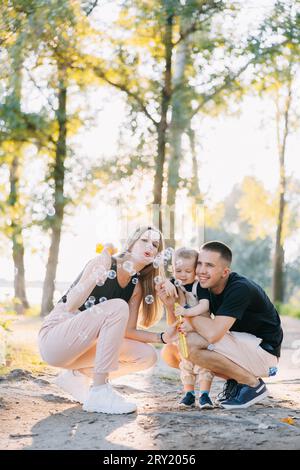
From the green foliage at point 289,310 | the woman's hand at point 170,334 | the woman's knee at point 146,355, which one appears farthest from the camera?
the green foliage at point 289,310

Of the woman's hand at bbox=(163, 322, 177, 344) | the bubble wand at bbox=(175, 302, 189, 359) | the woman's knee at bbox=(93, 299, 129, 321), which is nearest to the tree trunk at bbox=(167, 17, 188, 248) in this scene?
the woman's hand at bbox=(163, 322, 177, 344)

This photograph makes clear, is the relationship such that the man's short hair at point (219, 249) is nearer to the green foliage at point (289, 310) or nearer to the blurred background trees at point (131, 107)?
the blurred background trees at point (131, 107)

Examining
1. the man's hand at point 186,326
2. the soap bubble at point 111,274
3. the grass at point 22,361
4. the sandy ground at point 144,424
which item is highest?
the soap bubble at point 111,274

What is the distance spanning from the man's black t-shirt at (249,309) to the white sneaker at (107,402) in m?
Result: 0.80

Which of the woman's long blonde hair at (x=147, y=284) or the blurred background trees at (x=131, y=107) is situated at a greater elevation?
the blurred background trees at (x=131, y=107)

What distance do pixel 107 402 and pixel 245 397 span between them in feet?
2.92

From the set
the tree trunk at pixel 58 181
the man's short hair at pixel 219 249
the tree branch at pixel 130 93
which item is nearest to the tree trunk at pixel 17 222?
the tree trunk at pixel 58 181

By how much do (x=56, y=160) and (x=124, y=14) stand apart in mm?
3451

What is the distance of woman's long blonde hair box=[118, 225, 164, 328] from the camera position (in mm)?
4488

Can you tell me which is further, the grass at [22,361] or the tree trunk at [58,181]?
the tree trunk at [58,181]

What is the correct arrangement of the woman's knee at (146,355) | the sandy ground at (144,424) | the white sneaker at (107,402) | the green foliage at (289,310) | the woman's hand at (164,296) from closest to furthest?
the sandy ground at (144,424) < the white sneaker at (107,402) < the woman's hand at (164,296) < the woman's knee at (146,355) < the green foliage at (289,310)

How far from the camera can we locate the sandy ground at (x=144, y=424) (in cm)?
Result: 355
